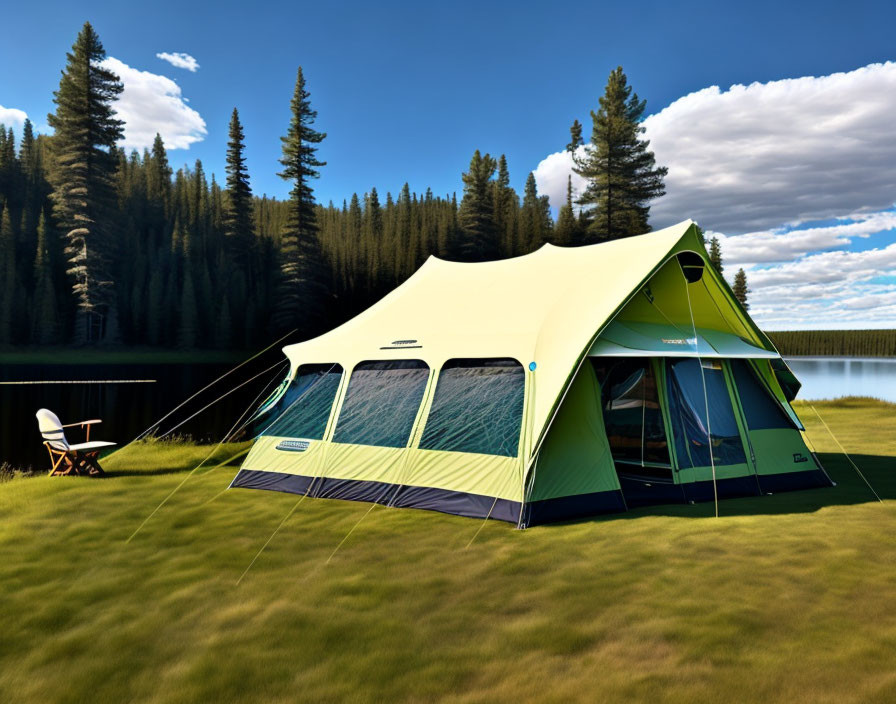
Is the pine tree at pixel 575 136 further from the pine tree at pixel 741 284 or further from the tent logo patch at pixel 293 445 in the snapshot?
the tent logo patch at pixel 293 445

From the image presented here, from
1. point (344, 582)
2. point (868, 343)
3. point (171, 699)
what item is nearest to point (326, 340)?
point (344, 582)

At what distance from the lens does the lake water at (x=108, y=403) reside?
50.8ft

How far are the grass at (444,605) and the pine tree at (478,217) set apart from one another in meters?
44.4

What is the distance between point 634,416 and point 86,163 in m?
46.6

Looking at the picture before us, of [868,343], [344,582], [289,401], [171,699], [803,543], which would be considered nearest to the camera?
[171,699]

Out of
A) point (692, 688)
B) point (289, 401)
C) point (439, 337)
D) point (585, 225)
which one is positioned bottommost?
point (692, 688)

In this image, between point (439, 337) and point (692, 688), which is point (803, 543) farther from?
point (439, 337)

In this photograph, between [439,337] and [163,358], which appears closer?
[439,337]

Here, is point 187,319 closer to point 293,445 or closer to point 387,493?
point 293,445

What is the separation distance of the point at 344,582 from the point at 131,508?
4.28 meters

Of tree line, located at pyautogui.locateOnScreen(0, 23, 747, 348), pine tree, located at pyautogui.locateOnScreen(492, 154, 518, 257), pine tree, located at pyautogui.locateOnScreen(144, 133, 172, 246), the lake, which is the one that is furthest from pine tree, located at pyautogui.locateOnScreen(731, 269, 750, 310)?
pine tree, located at pyautogui.locateOnScreen(144, 133, 172, 246)

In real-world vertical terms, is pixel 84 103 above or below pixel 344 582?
above

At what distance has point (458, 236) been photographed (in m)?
54.8

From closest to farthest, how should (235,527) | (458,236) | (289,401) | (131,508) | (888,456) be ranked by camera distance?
1. (235,527)
2. (131,508)
3. (289,401)
4. (888,456)
5. (458,236)
